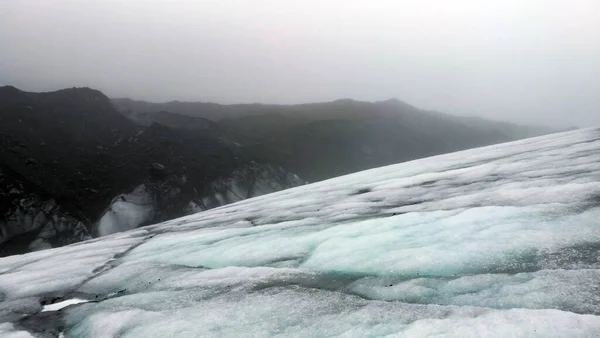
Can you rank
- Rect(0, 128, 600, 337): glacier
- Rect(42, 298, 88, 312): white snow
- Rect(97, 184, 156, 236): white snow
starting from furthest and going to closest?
Rect(97, 184, 156, 236): white snow, Rect(42, 298, 88, 312): white snow, Rect(0, 128, 600, 337): glacier

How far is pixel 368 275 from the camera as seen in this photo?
4.18 metres

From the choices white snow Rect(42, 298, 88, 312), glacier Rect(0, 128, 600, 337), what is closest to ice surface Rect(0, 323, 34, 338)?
glacier Rect(0, 128, 600, 337)

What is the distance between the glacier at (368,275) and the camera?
10.1 ft

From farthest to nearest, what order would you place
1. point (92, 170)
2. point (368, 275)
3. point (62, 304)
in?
point (92, 170) < point (62, 304) < point (368, 275)

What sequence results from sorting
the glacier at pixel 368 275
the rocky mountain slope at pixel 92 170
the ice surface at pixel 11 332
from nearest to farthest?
the glacier at pixel 368 275 → the ice surface at pixel 11 332 → the rocky mountain slope at pixel 92 170

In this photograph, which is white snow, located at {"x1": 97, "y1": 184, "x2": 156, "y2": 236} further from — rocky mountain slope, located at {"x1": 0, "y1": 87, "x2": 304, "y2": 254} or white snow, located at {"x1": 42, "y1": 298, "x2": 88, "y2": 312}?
white snow, located at {"x1": 42, "y1": 298, "x2": 88, "y2": 312}

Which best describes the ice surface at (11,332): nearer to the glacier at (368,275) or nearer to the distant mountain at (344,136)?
the glacier at (368,275)

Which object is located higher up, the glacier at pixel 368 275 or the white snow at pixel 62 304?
the glacier at pixel 368 275

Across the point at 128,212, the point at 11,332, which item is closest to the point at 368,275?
the point at 11,332

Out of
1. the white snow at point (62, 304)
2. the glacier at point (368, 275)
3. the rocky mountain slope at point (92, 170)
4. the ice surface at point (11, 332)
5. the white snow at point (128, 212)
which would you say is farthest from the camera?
the white snow at point (128, 212)

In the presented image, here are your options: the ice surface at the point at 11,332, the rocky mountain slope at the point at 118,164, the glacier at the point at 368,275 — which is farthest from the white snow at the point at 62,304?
the rocky mountain slope at the point at 118,164

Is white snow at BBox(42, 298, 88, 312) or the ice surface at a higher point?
the ice surface

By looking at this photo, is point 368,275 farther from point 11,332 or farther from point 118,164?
point 118,164

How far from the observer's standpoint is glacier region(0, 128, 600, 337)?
308 cm
